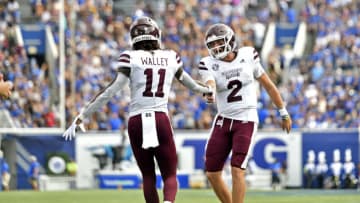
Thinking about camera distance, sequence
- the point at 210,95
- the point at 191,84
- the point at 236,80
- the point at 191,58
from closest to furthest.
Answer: the point at 191,84 < the point at 210,95 < the point at 236,80 < the point at 191,58

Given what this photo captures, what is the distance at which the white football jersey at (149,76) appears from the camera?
382 inches

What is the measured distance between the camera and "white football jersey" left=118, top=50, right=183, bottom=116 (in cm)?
970

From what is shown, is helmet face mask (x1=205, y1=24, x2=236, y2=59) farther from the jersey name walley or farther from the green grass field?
the green grass field

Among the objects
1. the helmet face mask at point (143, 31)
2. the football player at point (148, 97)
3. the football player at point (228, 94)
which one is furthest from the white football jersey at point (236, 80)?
the helmet face mask at point (143, 31)

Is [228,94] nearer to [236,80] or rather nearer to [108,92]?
[236,80]

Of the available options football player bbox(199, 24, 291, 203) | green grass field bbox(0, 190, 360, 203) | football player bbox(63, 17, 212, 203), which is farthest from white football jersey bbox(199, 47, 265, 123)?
green grass field bbox(0, 190, 360, 203)

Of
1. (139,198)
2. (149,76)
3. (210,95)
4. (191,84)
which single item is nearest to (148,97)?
(149,76)

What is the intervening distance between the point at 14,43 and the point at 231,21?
5866 mm

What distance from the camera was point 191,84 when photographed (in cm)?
1019

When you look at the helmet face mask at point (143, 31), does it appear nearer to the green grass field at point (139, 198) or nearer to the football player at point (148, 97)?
the football player at point (148, 97)

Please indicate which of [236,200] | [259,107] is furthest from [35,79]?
[236,200]

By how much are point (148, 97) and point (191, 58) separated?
1809 centimetres

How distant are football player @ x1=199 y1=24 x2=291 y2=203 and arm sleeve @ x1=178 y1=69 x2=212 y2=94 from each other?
526 mm

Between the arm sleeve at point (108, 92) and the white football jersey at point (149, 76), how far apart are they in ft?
0.27
